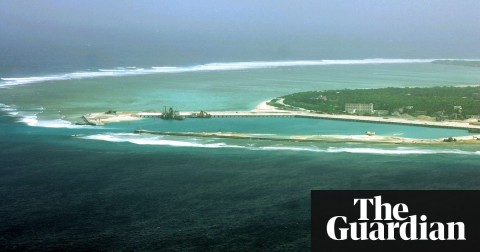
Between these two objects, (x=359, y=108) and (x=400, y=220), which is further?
(x=359, y=108)

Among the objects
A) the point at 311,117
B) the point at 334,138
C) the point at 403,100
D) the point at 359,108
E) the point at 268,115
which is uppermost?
the point at 403,100

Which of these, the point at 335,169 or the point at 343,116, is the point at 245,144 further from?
the point at 343,116

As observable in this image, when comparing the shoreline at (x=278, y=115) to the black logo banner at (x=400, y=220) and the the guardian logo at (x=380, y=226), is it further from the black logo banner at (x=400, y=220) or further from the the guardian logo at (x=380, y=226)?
the the guardian logo at (x=380, y=226)

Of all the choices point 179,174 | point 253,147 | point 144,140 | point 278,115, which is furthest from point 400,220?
point 278,115

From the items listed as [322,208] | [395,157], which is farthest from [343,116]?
[322,208]

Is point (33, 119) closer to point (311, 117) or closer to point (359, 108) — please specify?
point (311, 117)

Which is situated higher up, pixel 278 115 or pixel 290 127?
pixel 278 115
